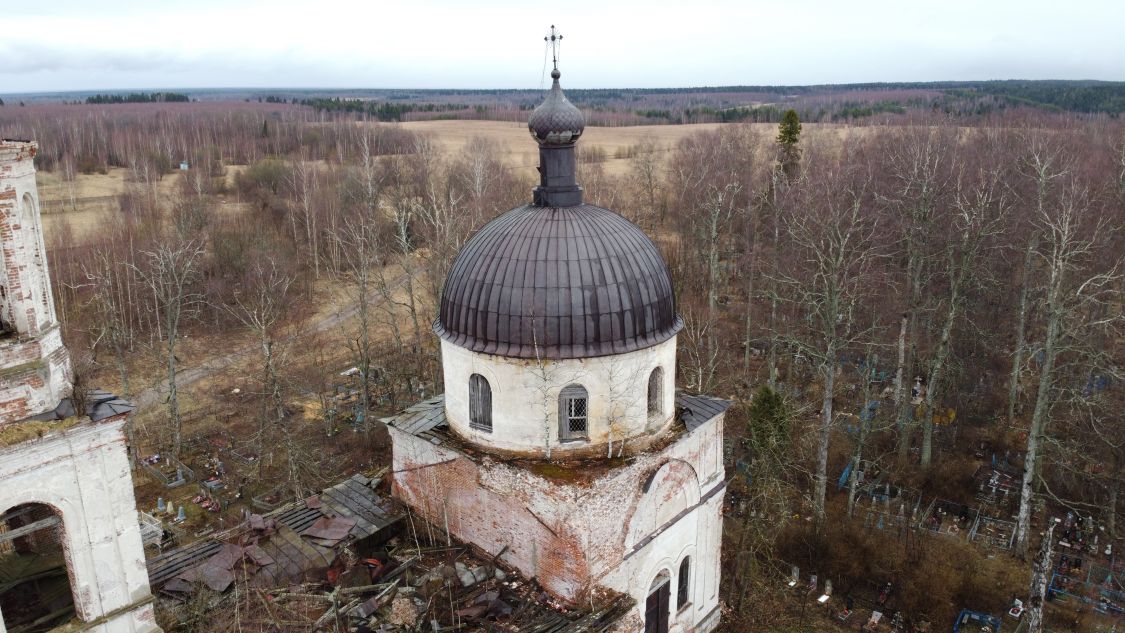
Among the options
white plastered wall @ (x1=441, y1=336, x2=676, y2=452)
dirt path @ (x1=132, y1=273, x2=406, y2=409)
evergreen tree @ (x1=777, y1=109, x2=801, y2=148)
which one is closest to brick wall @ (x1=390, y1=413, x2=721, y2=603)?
white plastered wall @ (x1=441, y1=336, x2=676, y2=452)

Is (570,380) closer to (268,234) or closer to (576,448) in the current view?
(576,448)

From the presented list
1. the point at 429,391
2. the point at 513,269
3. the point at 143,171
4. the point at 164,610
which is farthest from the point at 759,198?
the point at 143,171

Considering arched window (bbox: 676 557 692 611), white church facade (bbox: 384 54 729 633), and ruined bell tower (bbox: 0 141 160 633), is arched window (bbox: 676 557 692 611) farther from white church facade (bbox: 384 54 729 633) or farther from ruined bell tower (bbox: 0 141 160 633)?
ruined bell tower (bbox: 0 141 160 633)

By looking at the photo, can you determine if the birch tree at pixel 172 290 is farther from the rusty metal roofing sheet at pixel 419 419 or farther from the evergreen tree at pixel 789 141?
the evergreen tree at pixel 789 141

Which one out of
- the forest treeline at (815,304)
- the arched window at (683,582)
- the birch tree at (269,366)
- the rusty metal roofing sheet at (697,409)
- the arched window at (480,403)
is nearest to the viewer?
the arched window at (480,403)

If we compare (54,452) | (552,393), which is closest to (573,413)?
(552,393)

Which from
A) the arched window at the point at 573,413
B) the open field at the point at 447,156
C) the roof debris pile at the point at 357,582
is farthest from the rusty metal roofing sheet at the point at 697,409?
the open field at the point at 447,156
